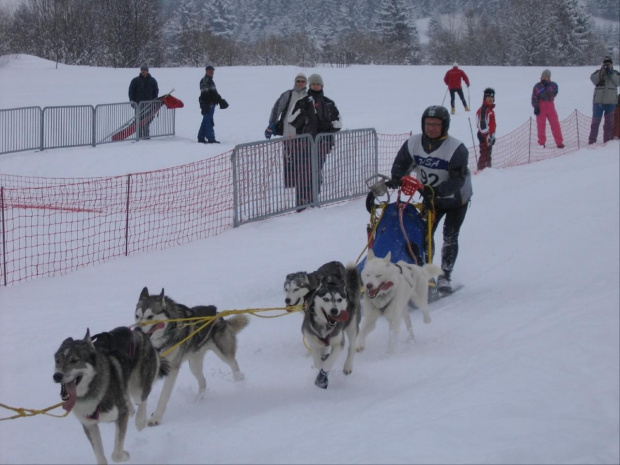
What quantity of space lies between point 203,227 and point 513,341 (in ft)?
18.2

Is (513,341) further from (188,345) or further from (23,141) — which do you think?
(23,141)

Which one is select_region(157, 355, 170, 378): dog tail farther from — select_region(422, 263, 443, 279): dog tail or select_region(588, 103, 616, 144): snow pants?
select_region(588, 103, 616, 144): snow pants

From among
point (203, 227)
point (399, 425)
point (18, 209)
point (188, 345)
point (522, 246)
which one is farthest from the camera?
point (18, 209)

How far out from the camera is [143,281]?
689 cm

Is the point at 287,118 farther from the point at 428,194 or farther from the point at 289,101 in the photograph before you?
the point at 428,194

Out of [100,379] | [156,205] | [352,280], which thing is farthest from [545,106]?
[100,379]

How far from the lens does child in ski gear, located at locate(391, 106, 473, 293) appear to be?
5945 millimetres

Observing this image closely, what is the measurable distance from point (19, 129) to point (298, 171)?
23.9ft

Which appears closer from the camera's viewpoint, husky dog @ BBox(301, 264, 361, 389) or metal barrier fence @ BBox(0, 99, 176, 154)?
husky dog @ BBox(301, 264, 361, 389)

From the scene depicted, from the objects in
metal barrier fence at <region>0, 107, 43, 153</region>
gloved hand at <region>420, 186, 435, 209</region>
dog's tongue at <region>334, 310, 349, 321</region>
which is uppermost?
metal barrier fence at <region>0, 107, 43, 153</region>

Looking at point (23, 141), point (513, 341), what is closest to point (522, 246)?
point (513, 341)

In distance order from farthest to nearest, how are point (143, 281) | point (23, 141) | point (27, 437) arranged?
point (23, 141)
point (143, 281)
point (27, 437)

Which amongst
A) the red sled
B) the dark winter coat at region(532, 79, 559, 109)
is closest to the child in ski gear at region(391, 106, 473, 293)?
the dark winter coat at region(532, 79, 559, 109)

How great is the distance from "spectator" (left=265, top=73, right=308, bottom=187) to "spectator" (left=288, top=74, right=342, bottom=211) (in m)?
0.07
